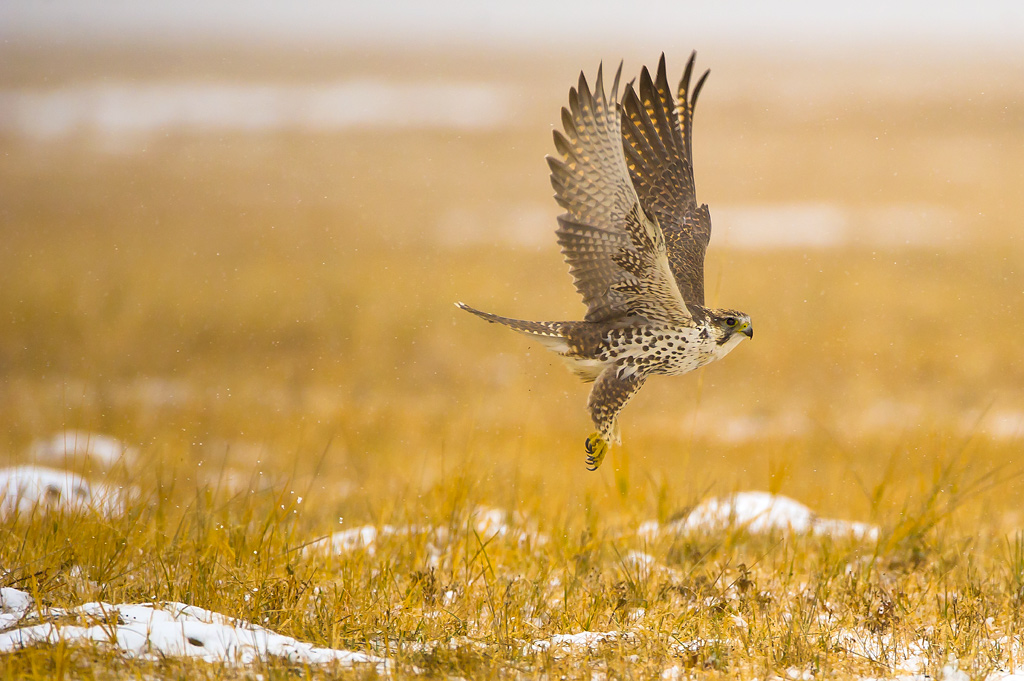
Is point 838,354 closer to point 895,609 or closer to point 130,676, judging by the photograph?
point 895,609

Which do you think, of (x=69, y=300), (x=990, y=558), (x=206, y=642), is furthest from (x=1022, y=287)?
(x=69, y=300)

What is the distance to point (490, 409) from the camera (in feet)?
34.8

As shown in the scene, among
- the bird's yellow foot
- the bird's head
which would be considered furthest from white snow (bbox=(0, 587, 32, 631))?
the bird's head

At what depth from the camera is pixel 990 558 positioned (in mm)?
4426

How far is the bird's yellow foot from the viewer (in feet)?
9.30

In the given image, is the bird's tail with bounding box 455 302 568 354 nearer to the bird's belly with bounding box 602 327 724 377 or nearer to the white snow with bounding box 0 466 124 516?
the bird's belly with bounding box 602 327 724 377

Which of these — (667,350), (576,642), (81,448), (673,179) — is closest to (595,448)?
(667,350)

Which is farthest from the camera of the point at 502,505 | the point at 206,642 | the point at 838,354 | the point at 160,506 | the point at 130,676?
the point at 838,354

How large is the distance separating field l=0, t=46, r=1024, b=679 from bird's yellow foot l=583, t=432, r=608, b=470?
2.34ft

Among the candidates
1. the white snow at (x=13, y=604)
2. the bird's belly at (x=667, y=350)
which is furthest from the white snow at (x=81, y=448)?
the bird's belly at (x=667, y=350)

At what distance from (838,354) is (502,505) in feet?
26.7

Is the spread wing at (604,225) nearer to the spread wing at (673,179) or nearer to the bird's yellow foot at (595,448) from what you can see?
the spread wing at (673,179)

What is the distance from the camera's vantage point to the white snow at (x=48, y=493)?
353 centimetres

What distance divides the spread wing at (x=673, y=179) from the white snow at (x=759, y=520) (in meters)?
1.66
